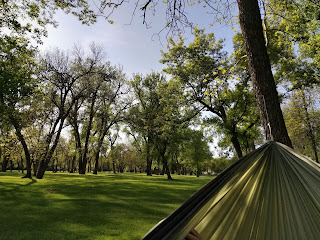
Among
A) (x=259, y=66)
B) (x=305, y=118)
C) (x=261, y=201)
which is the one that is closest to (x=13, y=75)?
(x=259, y=66)

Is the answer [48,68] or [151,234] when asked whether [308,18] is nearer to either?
[151,234]

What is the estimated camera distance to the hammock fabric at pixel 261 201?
226 centimetres

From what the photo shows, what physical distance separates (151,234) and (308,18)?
15745 mm

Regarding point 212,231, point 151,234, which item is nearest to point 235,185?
point 212,231

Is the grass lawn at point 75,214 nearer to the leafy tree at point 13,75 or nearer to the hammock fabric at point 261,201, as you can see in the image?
the hammock fabric at point 261,201

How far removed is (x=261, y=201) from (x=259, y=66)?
219 centimetres

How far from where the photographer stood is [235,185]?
2443 millimetres

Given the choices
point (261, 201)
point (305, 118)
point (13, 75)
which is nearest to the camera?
point (261, 201)

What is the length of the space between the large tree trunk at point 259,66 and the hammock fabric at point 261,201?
3.19ft

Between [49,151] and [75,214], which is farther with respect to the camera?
[49,151]

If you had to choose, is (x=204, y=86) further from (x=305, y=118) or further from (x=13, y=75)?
(x=305, y=118)

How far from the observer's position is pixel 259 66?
3.64 meters

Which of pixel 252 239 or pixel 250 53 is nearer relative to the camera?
pixel 252 239

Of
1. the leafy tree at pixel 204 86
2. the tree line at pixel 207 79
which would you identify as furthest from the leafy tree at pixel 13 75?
the leafy tree at pixel 204 86
